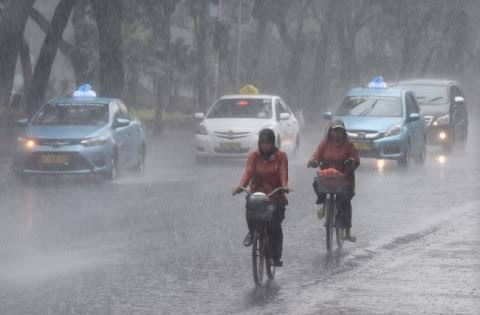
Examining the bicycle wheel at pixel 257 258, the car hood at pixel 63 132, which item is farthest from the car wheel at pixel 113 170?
the bicycle wheel at pixel 257 258

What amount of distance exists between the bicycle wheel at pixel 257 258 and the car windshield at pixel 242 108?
59.0 feet

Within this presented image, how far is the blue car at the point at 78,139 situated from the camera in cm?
2266

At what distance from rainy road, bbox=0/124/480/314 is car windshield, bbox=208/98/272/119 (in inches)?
174

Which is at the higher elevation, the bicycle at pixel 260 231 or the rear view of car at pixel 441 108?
the bicycle at pixel 260 231

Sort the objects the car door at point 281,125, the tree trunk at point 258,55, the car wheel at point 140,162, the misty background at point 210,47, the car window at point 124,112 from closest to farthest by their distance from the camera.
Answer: the car window at point 124,112, the car wheel at point 140,162, the car door at point 281,125, the misty background at point 210,47, the tree trunk at point 258,55

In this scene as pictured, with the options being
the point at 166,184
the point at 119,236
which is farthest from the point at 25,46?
the point at 119,236

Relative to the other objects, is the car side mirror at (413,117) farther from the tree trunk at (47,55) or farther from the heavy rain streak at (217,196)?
the tree trunk at (47,55)

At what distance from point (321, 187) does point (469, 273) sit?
2047mm

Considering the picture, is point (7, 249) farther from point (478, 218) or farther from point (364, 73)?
point (364, 73)

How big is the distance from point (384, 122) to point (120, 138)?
648 cm

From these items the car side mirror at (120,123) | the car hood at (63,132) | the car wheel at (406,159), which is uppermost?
the car side mirror at (120,123)

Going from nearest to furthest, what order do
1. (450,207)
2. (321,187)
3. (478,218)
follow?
(321,187), (478,218), (450,207)

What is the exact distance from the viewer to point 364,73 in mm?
69688

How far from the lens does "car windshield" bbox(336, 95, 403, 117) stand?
28.8 meters
